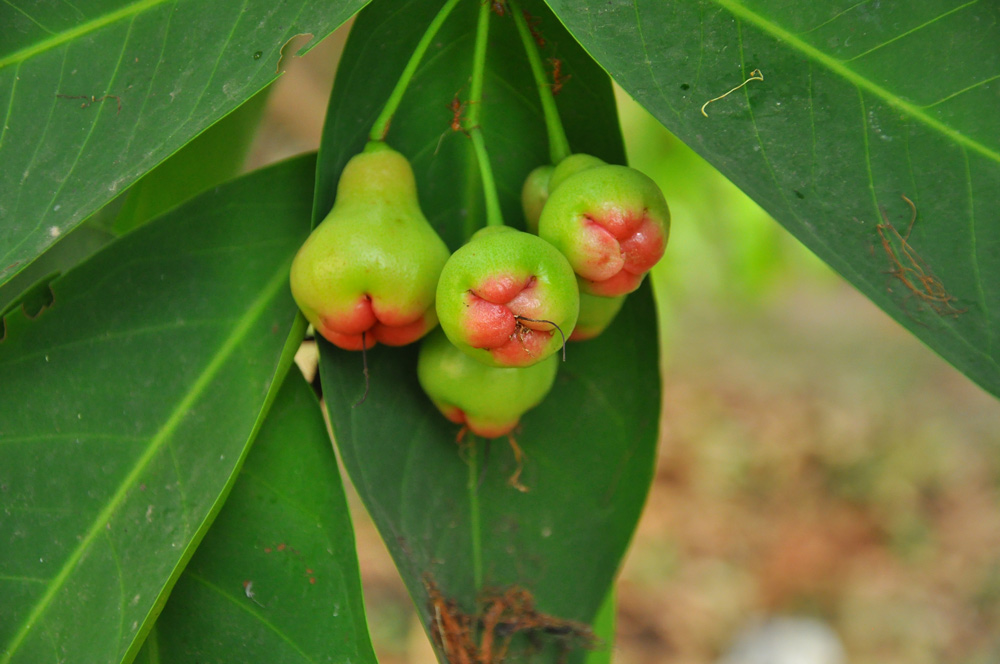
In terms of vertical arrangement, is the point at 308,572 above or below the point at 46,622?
below

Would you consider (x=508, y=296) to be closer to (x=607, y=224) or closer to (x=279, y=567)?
(x=607, y=224)

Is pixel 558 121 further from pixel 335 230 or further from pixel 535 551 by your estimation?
pixel 535 551

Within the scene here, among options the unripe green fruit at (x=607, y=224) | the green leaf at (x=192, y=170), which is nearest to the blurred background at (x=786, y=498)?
the green leaf at (x=192, y=170)

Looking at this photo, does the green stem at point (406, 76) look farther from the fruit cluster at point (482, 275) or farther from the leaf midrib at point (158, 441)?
the leaf midrib at point (158, 441)

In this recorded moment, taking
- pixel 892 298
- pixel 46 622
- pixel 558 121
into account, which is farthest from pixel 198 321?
pixel 892 298

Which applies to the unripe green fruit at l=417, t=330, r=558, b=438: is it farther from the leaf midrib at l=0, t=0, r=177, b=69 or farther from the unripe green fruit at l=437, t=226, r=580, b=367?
the leaf midrib at l=0, t=0, r=177, b=69

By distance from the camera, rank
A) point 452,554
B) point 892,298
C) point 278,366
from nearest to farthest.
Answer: point 892,298
point 278,366
point 452,554

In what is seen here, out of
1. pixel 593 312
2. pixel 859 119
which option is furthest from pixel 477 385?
pixel 859 119
